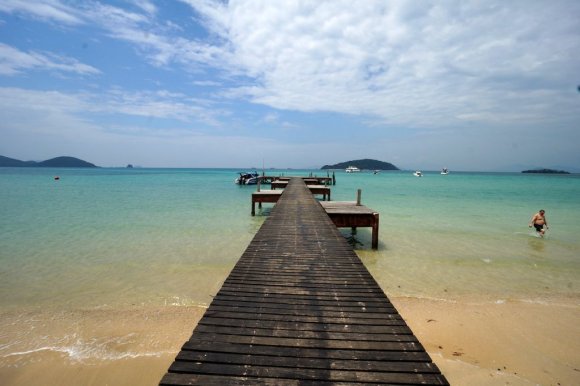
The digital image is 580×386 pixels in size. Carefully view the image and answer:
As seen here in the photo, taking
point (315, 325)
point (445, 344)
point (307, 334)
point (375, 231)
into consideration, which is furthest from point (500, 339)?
point (375, 231)

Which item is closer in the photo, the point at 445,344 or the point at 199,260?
the point at 445,344

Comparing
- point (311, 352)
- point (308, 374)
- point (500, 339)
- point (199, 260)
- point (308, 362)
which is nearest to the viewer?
point (308, 374)

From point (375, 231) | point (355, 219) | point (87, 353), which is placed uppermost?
point (355, 219)

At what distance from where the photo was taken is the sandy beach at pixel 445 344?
5.21 m

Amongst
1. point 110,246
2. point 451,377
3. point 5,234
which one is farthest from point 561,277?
point 5,234

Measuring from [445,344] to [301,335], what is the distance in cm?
415

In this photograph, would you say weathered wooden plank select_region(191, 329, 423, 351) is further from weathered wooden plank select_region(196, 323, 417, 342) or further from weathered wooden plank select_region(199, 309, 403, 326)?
weathered wooden plank select_region(199, 309, 403, 326)

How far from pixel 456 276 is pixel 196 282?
27.6ft

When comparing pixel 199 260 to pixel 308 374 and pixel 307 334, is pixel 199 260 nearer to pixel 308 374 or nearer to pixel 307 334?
pixel 307 334

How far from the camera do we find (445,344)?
20.2 ft

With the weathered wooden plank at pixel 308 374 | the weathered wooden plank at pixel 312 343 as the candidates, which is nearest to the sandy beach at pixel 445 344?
the weathered wooden plank at pixel 312 343

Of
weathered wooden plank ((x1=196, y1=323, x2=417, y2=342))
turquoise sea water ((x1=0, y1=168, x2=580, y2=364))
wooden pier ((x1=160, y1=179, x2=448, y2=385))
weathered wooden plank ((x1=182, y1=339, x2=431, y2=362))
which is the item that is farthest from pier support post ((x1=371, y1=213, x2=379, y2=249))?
weathered wooden plank ((x1=182, y1=339, x2=431, y2=362))

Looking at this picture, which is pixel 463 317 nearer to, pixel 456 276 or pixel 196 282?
pixel 456 276

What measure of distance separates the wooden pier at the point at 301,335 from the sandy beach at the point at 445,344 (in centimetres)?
216
